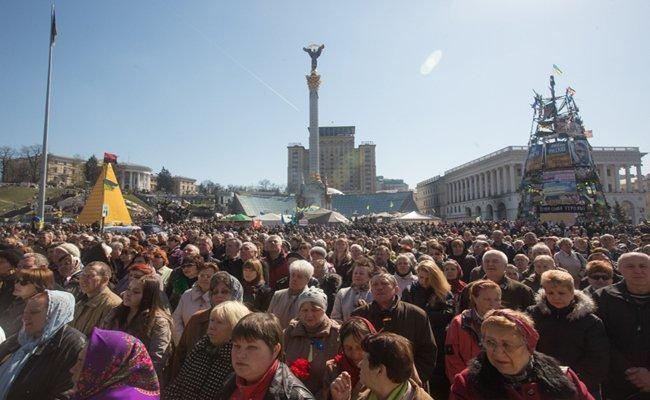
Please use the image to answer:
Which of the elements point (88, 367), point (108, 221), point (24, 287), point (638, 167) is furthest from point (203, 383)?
point (638, 167)

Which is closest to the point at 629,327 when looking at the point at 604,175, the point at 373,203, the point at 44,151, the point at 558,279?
the point at 558,279

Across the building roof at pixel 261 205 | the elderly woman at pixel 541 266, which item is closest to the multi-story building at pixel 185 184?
the building roof at pixel 261 205

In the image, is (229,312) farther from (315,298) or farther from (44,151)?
(44,151)

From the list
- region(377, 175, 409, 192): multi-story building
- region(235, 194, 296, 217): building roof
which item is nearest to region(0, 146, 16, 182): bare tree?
region(235, 194, 296, 217): building roof

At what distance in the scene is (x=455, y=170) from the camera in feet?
316

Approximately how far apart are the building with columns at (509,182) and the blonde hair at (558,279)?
7136 cm

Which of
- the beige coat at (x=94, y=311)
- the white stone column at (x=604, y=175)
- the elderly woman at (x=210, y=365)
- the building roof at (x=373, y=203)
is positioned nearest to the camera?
the elderly woman at (x=210, y=365)

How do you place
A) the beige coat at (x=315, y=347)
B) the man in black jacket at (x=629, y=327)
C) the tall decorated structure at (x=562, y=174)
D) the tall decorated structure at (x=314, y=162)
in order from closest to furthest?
the beige coat at (x=315, y=347)
the man in black jacket at (x=629, y=327)
the tall decorated structure at (x=562, y=174)
the tall decorated structure at (x=314, y=162)

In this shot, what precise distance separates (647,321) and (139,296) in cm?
458

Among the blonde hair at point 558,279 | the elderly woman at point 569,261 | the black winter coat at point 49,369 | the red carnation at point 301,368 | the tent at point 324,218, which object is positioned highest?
the tent at point 324,218

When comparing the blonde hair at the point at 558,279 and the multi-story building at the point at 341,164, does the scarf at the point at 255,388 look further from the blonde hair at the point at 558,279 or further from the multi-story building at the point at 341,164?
the multi-story building at the point at 341,164

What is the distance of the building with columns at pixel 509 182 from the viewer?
225ft

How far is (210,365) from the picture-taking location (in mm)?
2795

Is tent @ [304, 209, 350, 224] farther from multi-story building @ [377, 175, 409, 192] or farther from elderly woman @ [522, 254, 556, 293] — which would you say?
multi-story building @ [377, 175, 409, 192]
